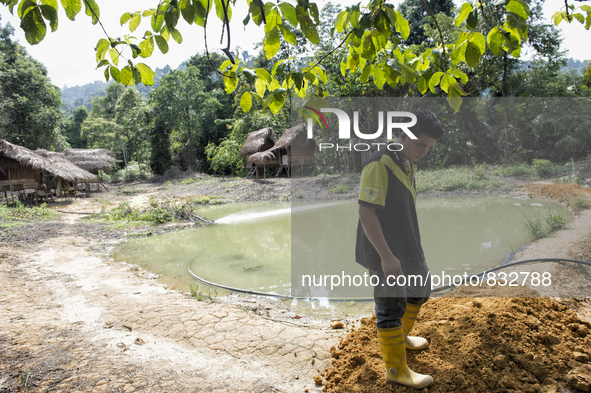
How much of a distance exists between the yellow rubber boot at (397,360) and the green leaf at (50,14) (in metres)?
2.08

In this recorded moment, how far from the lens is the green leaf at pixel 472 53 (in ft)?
4.91

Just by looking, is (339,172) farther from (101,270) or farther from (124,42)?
(124,42)

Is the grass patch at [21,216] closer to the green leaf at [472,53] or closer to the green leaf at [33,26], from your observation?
the green leaf at [33,26]

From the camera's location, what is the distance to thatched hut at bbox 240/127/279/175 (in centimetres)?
2123

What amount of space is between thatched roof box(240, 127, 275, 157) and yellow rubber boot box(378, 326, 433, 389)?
2097 centimetres

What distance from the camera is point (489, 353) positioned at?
222 centimetres

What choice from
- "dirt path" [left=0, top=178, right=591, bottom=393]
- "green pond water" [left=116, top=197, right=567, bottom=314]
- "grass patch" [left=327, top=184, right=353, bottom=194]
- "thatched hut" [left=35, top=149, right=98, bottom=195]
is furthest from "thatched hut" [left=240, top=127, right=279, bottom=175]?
"dirt path" [left=0, top=178, right=591, bottom=393]

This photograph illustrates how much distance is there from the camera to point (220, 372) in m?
2.40

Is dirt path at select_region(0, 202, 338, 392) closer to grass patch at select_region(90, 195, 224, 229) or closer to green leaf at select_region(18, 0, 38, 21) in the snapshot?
green leaf at select_region(18, 0, 38, 21)

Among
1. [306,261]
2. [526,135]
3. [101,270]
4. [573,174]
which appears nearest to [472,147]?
[526,135]

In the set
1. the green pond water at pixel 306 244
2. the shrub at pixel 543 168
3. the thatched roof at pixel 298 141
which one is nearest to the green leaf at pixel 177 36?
the green pond water at pixel 306 244

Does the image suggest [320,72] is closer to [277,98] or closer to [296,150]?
[277,98]

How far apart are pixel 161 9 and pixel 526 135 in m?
19.4

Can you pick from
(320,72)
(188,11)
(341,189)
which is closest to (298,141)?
(341,189)
